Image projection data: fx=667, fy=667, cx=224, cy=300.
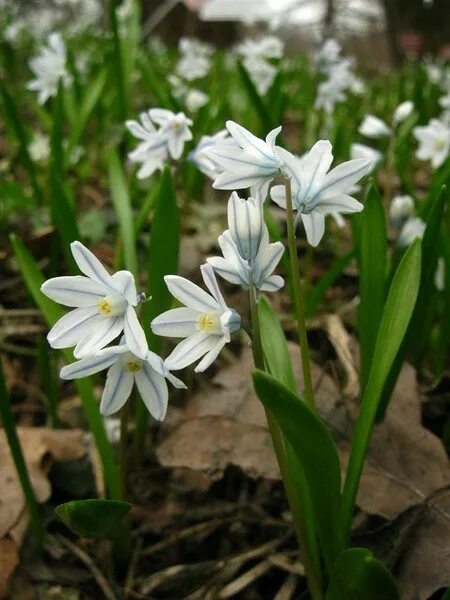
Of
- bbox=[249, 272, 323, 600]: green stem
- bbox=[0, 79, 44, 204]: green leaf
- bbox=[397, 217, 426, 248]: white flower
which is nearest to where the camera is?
bbox=[249, 272, 323, 600]: green stem

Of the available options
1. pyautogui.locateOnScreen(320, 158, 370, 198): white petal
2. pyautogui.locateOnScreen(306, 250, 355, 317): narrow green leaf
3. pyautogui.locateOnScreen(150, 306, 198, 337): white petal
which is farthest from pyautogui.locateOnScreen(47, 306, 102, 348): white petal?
pyautogui.locateOnScreen(306, 250, 355, 317): narrow green leaf

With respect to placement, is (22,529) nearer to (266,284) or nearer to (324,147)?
(266,284)

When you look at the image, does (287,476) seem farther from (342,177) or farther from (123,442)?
(342,177)

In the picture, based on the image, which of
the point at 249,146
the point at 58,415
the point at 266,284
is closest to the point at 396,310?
the point at 266,284

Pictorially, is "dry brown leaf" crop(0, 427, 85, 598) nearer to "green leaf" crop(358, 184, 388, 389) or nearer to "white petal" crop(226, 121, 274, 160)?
"green leaf" crop(358, 184, 388, 389)

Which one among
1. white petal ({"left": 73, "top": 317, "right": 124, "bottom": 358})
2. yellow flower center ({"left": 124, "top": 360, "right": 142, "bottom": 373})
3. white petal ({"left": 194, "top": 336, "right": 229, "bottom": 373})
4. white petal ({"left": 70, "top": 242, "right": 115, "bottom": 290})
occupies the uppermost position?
white petal ({"left": 70, "top": 242, "right": 115, "bottom": 290})
